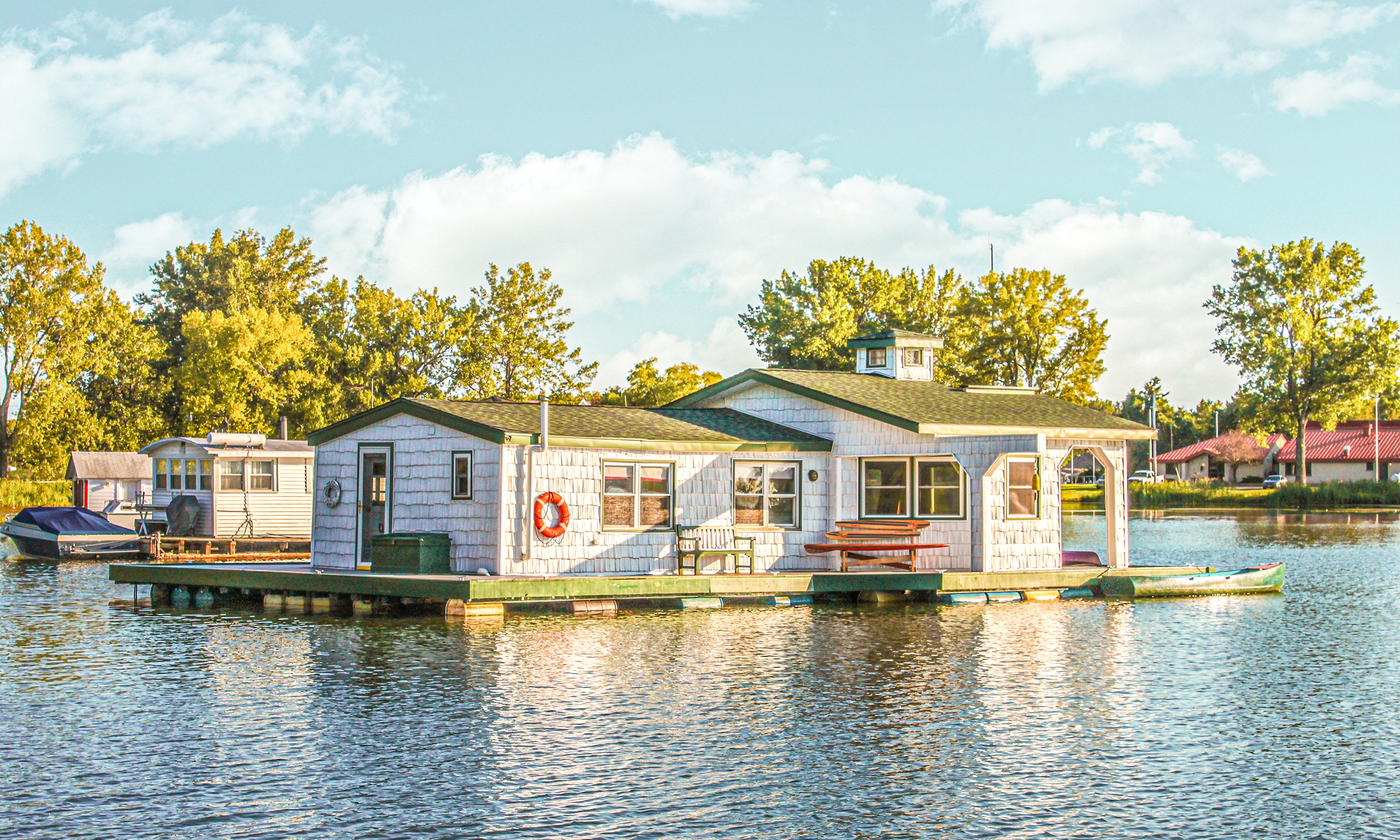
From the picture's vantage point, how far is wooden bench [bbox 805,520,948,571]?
88.8 ft

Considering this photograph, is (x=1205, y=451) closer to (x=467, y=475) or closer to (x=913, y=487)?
(x=913, y=487)

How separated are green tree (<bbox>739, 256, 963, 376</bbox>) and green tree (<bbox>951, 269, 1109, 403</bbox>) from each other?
1.84 meters

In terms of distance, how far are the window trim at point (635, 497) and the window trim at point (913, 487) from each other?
13.7 feet

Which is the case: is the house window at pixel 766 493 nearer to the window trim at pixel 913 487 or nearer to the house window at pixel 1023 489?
the window trim at pixel 913 487

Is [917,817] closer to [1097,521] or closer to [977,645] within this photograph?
[977,645]

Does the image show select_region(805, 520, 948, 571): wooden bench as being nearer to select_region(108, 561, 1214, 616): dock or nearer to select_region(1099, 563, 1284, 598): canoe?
select_region(108, 561, 1214, 616): dock

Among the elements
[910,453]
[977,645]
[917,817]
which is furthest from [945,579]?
[917,817]

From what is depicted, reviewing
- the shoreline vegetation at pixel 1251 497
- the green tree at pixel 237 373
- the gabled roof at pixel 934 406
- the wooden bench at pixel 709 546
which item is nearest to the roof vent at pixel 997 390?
the gabled roof at pixel 934 406

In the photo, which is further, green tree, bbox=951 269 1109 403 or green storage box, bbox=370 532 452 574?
green tree, bbox=951 269 1109 403

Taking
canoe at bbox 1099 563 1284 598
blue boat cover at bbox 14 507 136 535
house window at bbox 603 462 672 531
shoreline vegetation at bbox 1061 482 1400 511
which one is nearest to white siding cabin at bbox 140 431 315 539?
blue boat cover at bbox 14 507 136 535

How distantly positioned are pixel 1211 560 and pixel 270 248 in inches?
2786

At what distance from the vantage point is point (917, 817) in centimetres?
1151

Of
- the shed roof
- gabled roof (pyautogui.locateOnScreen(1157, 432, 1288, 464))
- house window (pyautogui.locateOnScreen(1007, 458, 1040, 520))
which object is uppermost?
gabled roof (pyautogui.locateOnScreen(1157, 432, 1288, 464))

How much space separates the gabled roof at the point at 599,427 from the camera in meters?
25.1
